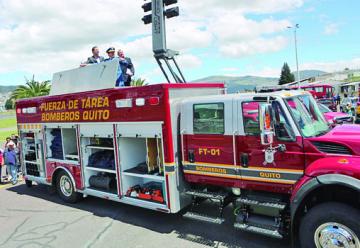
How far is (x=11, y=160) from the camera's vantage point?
10.8 meters

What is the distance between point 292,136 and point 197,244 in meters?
2.29

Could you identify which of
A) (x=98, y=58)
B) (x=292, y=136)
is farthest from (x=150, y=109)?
(x=98, y=58)

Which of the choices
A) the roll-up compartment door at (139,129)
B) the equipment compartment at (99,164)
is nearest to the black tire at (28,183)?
the equipment compartment at (99,164)

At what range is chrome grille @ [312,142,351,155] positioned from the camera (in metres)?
4.59

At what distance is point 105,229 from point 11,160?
5.81 metres

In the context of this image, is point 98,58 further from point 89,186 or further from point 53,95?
point 89,186

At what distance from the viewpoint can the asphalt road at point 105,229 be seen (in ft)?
18.9

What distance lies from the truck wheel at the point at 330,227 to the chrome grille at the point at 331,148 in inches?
26.6

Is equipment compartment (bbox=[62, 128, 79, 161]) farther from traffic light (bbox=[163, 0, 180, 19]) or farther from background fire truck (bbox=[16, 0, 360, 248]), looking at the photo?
traffic light (bbox=[163, 0, 180, 19])

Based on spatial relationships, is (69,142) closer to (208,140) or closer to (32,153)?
(32,153)

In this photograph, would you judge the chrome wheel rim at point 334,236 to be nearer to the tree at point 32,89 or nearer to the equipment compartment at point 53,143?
the equipment compartment at point 53,143

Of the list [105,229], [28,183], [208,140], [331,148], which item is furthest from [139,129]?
[28,183]

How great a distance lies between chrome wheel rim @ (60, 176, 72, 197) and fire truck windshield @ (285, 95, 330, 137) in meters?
5.59

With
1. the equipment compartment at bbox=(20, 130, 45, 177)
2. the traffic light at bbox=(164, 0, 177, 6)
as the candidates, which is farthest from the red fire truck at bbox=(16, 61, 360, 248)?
the traffic light at bbox=(164, 0, 177, 6)
